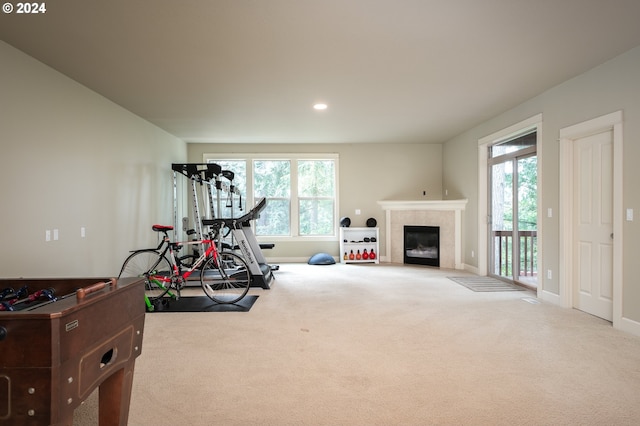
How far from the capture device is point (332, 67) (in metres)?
3.78

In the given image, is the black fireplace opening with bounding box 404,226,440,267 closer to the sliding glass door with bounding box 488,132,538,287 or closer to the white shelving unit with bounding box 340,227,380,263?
the white shelving unit with bounding box 340,227,380,263

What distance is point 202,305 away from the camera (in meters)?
4.53

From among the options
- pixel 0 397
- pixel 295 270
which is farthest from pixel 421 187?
pixel 0 397

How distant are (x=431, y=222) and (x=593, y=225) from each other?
370cm

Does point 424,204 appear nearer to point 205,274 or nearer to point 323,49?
point 205,274

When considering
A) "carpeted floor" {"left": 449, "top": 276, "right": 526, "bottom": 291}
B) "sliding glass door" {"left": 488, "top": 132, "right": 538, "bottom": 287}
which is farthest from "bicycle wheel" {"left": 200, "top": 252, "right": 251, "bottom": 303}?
"sliding glass door" {"left": 488, "top": 132, "right": 538, "bottom": 287}

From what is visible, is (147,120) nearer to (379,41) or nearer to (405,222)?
(379,41)

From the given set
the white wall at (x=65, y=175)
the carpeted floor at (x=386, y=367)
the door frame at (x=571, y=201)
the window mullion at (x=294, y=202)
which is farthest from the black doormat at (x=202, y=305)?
the door frame at (x=571, y=201)

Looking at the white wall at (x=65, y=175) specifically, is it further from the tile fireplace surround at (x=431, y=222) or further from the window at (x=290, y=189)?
the tile fireplace surround at (x=431, y=222)

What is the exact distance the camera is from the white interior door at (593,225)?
3838mm

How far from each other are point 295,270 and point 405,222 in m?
2.72

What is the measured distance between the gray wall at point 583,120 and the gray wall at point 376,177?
163cm

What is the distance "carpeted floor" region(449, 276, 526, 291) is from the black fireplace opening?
4.51 feet

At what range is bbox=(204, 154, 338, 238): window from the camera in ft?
26.8
